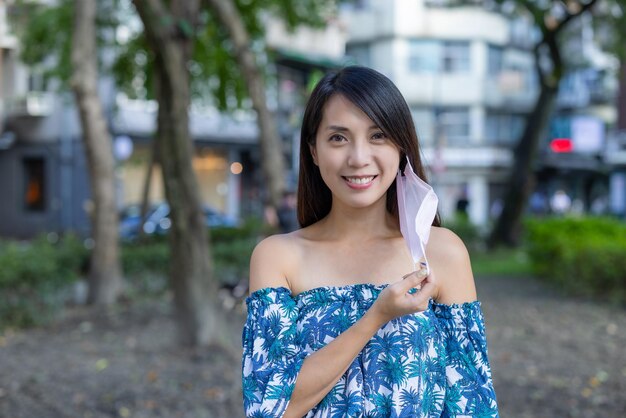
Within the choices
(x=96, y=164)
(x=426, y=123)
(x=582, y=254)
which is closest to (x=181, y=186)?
(x=96, y=164)

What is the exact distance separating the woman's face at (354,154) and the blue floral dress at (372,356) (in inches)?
8.9

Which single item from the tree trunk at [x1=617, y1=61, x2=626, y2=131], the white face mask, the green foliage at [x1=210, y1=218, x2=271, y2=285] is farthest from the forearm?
the tree trunk at [x1=617, y1=61, x2=626, y2=131]

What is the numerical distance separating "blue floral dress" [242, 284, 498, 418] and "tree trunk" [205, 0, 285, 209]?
967 cm

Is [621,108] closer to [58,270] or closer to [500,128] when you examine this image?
[500,128]

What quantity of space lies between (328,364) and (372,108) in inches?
23.4

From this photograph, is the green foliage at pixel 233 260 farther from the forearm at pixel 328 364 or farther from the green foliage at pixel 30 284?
the forearm at pixel 328 364

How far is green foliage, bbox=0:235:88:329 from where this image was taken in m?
10.4

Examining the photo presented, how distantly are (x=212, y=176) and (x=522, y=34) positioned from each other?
65.5 feet

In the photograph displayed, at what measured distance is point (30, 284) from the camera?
35.3 feet

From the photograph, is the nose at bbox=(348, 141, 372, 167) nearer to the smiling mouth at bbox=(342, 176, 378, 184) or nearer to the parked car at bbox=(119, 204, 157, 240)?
the smiling mouth at bbox=(342, 176, 378, 184)

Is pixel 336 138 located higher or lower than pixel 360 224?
higher

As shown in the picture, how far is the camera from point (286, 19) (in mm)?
17812

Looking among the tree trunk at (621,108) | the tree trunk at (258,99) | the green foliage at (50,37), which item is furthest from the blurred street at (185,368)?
the tree trunk at (621,108)

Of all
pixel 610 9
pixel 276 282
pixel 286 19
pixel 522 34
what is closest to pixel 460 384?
pixel 276 282
